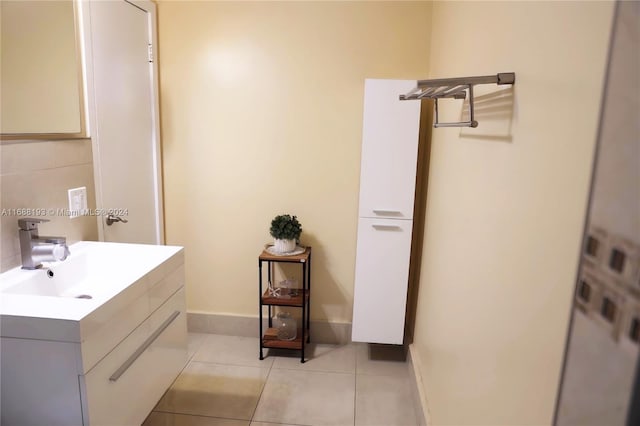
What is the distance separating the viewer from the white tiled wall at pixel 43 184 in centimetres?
143

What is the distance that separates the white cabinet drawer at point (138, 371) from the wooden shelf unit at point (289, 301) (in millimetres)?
722

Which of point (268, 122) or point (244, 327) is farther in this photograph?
point (244, 327)

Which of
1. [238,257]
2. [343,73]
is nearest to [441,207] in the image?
[343,73]

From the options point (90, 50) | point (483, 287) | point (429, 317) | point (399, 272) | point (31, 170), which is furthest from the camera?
point (399, 272)

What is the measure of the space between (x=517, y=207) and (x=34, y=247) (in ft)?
5.17

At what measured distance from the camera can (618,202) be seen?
13.7 inches

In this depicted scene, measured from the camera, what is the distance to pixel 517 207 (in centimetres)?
96

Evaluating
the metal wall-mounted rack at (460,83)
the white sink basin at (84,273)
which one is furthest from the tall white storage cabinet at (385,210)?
the white sink basin at (84,273)

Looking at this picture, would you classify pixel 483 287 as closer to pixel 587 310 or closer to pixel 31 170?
pixel 587 310

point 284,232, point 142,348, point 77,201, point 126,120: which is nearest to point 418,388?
point 284,232

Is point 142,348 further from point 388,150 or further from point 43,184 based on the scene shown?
point 388,150

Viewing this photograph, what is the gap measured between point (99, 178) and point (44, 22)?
685 millimetres

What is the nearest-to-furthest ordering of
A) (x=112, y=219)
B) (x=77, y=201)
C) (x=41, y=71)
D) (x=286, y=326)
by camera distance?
(x=41, y=71) → (x=77, y=201) → (x=112, y=219) → (x=286, y=326)

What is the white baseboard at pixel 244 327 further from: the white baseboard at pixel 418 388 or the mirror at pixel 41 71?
the mirror at pixel 41 71
